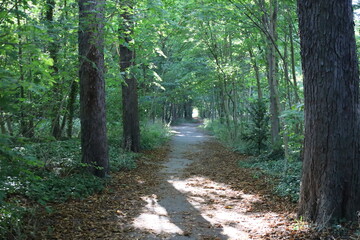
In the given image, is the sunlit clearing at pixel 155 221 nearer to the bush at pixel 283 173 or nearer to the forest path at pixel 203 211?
the forest path at pixel 203 211

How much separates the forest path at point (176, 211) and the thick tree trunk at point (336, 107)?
802 mm

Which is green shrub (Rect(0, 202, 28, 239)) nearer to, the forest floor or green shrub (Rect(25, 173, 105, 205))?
the forest floor

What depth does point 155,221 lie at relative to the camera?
4.98 meters

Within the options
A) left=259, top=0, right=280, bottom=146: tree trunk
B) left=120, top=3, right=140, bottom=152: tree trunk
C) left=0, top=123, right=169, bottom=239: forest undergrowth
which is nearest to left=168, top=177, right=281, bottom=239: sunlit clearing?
left=0, top=123, right=169, bottom=239: forest undergrowth

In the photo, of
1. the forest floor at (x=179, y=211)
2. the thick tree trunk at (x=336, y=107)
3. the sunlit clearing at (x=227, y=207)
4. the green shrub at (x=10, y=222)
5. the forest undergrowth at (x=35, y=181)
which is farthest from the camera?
the sunlit clearing at (x=227, y=207)

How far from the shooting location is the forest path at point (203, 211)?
14.6ft

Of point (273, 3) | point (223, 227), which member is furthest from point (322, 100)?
point (273, 3)

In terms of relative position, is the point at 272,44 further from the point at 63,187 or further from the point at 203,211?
the point at 63,187

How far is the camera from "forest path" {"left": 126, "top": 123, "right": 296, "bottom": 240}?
175 inches

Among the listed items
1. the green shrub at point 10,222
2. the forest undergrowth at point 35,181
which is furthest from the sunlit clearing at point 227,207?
the green shrub at point 10,222

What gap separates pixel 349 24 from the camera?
13.4 ft

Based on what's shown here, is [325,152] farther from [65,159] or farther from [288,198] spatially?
[65,159]

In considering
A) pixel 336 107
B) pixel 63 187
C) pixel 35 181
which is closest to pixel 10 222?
pixel 35 181

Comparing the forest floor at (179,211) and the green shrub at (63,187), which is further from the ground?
the green shrub at (63,187)
